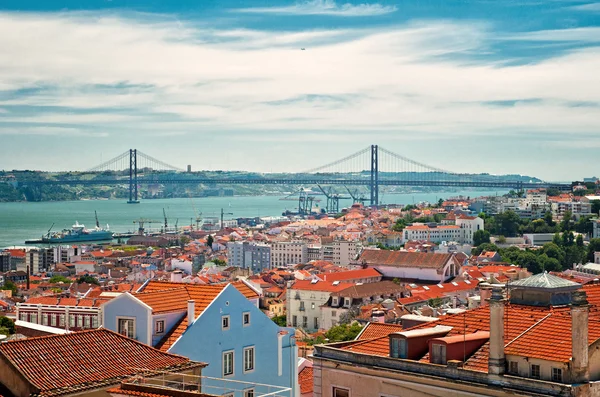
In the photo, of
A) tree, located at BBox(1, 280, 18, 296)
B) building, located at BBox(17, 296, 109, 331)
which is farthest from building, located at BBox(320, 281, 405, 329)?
building, located at BBox(17, 296, 109, 331)

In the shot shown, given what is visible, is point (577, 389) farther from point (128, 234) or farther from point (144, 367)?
point (128, 234)

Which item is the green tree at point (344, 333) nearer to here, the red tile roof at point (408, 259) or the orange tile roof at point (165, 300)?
the red tile roof at point (408, 259)

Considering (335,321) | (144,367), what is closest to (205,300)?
(144,367)

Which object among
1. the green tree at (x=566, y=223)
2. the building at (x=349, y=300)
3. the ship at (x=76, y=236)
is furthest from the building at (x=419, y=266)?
the ship at (x=76, y=236)

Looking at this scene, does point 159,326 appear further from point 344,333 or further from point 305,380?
point 344,333

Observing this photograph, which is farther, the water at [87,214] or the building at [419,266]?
the water at [87,214]
